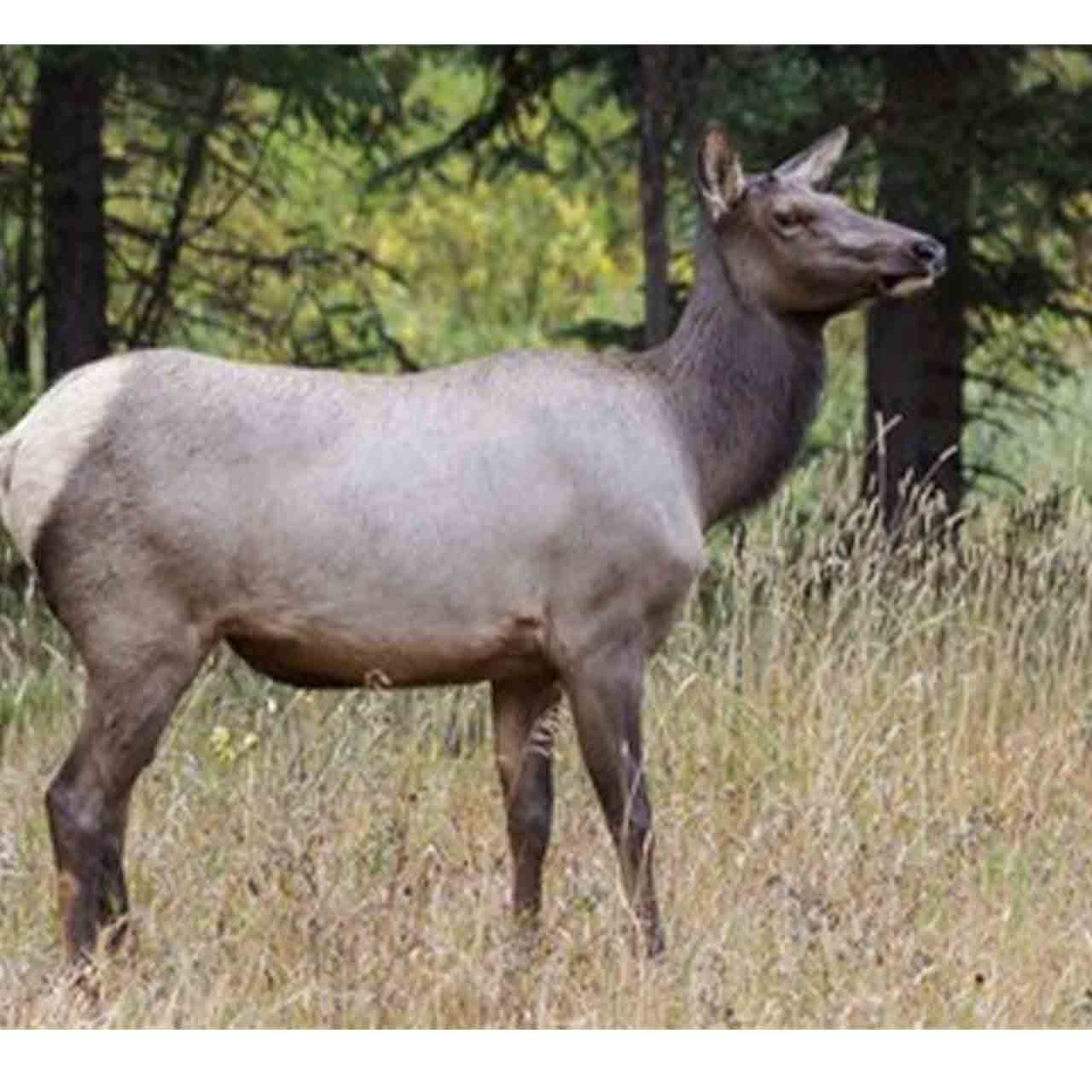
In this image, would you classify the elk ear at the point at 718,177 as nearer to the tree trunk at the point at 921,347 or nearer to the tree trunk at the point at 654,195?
the tree trunk at the point at 654,195

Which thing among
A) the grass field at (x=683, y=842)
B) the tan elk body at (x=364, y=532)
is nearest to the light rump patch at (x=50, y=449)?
the tan elk body at (x=364, y=532)

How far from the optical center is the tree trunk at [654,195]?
1239 cm

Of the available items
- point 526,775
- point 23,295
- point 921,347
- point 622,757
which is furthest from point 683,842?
point 23,295

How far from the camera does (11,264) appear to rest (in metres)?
15.0

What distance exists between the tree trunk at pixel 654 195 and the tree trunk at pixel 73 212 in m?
1.95

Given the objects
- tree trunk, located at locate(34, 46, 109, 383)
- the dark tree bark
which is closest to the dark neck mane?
tree trunk, located at locate(34, 46, 109, 383)

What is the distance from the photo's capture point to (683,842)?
30.0 feet

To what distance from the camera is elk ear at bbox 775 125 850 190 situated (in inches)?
337

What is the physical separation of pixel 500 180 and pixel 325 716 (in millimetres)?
11195

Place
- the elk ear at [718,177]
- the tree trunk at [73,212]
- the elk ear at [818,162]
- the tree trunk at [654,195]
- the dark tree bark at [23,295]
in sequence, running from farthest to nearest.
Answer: the dark tree bark at [23,295] < the tree trunk at [73,212] < the tree trunk at [654,195] < the elk ear at [818,162] < the elk ear at [718,177]

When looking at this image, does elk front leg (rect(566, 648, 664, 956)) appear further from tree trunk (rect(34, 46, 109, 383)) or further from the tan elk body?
tree trunk (rect(34, 46, 109, 383))

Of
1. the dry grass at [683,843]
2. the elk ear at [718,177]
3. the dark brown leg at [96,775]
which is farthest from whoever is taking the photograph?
the elk ear at [718,177]

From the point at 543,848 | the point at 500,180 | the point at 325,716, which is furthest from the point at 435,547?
the point at 500,180

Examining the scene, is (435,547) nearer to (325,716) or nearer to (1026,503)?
(325,716)
